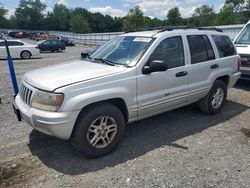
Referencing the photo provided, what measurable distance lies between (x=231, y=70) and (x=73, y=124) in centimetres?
394

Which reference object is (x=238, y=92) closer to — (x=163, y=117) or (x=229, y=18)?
(x=163, y=117)

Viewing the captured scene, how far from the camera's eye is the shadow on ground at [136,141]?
12.6 feet

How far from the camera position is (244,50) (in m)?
8.09

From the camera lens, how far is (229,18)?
2420 inches

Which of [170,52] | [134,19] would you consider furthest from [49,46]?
[134,19]

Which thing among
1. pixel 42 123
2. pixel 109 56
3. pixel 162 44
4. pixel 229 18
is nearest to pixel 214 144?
A: pixel 162 44

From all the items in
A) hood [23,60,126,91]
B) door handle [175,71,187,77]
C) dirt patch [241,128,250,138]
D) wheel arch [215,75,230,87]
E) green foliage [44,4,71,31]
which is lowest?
green foliage [44,4,71,31]

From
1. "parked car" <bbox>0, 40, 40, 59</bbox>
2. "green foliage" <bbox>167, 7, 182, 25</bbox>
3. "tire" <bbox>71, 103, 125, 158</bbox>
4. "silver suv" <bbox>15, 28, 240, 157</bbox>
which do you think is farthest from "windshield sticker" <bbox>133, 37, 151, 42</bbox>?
"green foliage" <bbox>167, 7, 182, 25</bbox>

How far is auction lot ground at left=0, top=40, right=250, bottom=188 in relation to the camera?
3.43m

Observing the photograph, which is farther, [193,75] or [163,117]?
[163,117]

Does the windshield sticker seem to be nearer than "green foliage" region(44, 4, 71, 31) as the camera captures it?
Yes

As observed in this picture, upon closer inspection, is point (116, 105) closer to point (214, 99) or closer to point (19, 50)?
point (214, 99)

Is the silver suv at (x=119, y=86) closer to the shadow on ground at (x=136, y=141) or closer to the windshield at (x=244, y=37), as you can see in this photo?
the shadow on ground at (x=136, y=141)

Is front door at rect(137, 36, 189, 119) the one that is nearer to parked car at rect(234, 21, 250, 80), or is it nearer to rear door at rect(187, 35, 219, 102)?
rear door at rect(187, 35, 219, 102)
